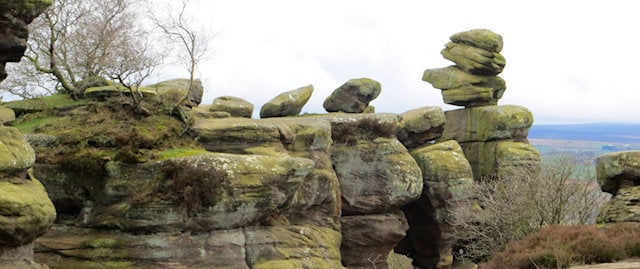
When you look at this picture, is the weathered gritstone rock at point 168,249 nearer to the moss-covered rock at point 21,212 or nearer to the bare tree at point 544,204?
the moss-covered rock at point 21,212

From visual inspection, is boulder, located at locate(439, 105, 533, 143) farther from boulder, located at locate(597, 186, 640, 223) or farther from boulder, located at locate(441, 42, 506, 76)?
boulder, located at locate(597, 186, 640, 223)

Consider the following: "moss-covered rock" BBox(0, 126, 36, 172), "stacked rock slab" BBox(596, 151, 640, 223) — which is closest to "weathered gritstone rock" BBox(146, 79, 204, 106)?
"moss-covered rock" BBox(0, 126, 36, 172)

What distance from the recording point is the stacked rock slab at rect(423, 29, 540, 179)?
144ft

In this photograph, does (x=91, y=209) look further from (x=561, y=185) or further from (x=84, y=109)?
(x=561, y=185)

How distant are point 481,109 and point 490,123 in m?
1.82

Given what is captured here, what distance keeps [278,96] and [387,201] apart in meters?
10.9

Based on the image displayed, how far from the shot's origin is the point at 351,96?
40.1 meters

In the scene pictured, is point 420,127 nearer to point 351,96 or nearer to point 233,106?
point 351,96

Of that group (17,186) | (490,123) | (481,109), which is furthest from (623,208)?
(481,109)

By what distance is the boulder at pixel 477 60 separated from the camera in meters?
45.7

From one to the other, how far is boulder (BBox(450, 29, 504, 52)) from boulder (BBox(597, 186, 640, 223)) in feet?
81.1

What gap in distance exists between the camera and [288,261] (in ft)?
75.8

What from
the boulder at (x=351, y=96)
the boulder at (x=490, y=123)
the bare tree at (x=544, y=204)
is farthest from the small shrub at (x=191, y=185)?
the boulder at (x=490, y=123)

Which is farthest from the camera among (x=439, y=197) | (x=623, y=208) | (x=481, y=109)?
(x=481, y=109)
